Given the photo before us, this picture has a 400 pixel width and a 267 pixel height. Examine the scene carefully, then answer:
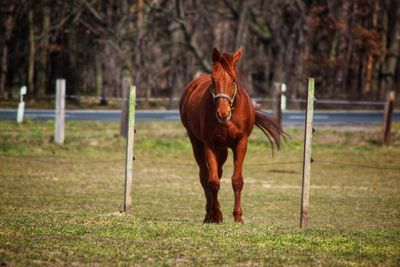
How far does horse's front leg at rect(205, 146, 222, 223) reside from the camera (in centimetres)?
1161

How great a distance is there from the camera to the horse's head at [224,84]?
1084cm

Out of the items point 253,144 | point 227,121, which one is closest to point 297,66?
point 253,144

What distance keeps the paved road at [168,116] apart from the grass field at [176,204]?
1.86m

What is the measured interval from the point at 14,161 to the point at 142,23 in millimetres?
22335

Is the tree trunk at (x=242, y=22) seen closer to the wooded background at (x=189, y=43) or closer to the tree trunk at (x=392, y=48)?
the wooded background at (x=189, y=43)

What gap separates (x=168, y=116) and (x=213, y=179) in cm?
2186

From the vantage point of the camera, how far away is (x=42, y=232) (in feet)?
30.9

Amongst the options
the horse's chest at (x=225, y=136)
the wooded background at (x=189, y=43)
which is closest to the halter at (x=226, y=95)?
the horse's chest at (x=225, y=136)

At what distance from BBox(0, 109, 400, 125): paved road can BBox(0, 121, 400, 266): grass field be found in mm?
1857

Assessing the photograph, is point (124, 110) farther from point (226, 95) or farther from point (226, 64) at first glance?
point (226, 95)

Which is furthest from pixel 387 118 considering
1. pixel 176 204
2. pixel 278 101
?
pixel 176 204

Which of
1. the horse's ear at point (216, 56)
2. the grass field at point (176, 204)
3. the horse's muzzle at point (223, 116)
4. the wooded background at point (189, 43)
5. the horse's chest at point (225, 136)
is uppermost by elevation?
the wooded background at point (189, 43)

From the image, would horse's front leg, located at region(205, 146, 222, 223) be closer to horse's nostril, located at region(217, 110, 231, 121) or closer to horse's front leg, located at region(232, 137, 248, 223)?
horse's front leg, located at region(232, 137, 248, 223)

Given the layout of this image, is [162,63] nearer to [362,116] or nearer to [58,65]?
[58,65]
